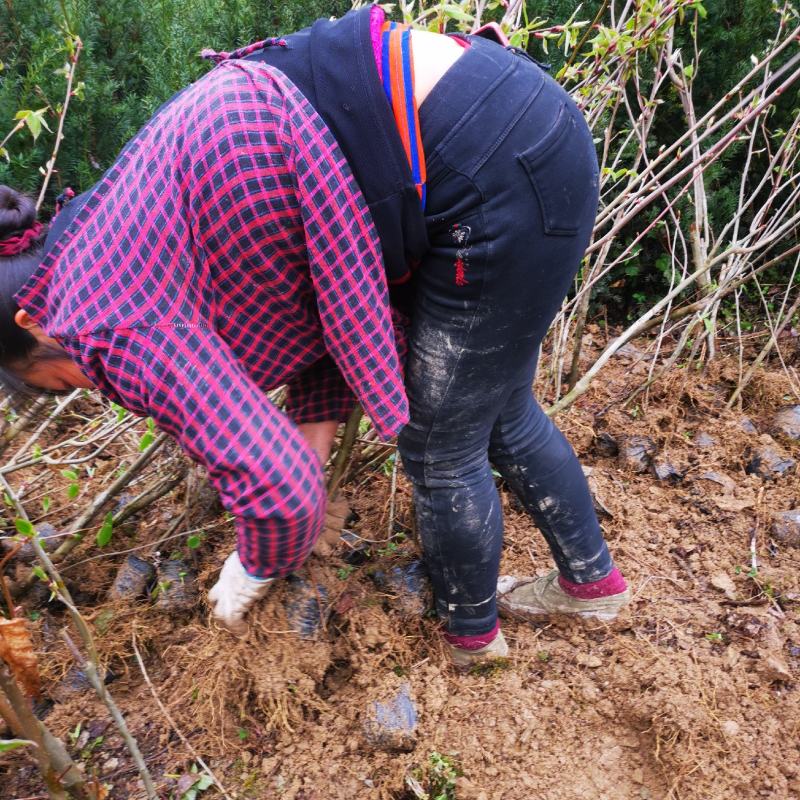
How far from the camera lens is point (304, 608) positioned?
192 centimetres

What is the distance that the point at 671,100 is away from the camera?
135 inches

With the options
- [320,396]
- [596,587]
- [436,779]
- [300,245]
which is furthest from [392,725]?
[300,245]

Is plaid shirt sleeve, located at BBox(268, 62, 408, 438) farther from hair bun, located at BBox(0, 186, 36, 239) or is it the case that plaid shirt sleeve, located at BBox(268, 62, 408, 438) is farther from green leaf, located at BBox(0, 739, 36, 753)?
green leaf, located at BBox(0, 739, 36, 753)

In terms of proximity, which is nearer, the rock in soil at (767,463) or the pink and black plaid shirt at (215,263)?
the pink and black plaid shirt at (215,263)

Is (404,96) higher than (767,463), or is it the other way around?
(404,96)

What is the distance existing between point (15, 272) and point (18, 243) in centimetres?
7

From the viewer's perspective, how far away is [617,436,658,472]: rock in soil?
267 centimetres

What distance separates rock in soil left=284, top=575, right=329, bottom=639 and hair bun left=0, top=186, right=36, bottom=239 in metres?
1.08

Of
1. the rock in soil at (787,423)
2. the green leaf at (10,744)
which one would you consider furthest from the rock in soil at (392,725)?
the rock in soil at (787,423)

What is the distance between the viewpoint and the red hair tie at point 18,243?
1328 millimetres

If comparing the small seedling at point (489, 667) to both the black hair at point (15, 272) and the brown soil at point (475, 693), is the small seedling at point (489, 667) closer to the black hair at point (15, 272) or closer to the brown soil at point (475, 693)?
the brown soil at point (475, 693)

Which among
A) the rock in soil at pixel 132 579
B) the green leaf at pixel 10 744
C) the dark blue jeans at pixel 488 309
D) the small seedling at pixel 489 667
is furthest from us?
the rock in soil at pixel 132 579

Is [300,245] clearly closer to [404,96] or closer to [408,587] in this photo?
[404,96]

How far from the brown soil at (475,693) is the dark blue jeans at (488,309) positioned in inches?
9.5
